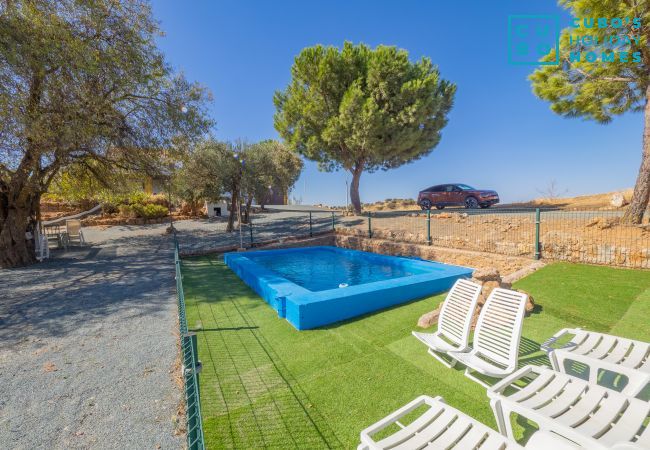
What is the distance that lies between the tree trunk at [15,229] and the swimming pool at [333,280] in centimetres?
698

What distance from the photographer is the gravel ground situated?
9.00ft

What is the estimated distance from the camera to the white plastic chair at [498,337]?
9.88ft

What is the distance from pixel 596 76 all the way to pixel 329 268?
10.9m

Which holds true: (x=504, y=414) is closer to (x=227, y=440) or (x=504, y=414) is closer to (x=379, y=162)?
(x=227, y=440)

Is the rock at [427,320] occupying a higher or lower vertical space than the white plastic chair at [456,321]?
lower

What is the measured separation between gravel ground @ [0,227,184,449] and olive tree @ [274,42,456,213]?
13.7 metres

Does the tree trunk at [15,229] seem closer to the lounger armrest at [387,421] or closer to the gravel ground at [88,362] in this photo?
the gravel ground at [88,362]

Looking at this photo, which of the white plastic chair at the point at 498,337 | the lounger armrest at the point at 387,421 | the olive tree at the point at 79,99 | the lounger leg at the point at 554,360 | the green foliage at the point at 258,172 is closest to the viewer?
the lounger armrest at the point at 387,421

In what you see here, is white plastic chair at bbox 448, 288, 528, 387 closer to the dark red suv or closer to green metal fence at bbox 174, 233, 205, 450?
green metal fence at bbox 174, 233, 205, 450

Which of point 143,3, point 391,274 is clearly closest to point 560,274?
point 391,274

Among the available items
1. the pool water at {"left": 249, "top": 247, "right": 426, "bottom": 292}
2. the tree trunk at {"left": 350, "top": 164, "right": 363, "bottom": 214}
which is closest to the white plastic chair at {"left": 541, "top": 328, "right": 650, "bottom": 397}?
the pool water at {"left": 249, "top": 247, "right": 426, "bottom": 292}

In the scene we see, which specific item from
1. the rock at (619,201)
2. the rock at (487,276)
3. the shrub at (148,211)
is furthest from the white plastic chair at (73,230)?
the rock at (619,201)

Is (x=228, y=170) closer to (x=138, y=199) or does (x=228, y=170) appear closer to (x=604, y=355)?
(x=138, y=199)

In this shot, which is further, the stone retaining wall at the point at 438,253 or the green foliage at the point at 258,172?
the green foliage at the point at 258,172
